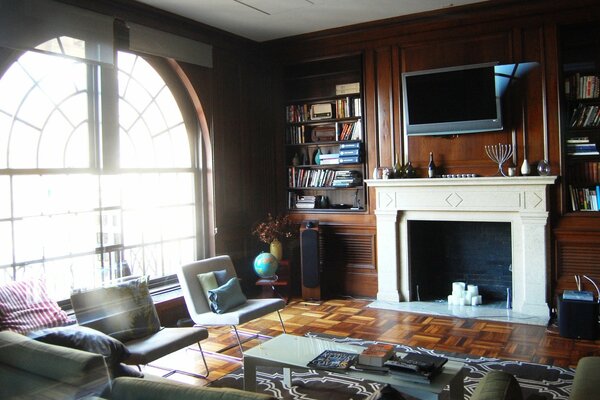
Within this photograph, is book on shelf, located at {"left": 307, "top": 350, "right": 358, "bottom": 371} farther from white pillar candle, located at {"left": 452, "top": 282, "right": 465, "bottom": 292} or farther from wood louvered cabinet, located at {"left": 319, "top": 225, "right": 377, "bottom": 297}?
wood louvered cabinet, located at {"left": 319, "top": 225, "right": 377, "bottom": 297}

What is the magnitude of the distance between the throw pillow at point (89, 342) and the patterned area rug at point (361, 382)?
0.88m

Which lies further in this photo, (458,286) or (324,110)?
(324,110)

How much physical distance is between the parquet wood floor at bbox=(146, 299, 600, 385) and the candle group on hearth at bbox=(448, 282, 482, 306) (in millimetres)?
453

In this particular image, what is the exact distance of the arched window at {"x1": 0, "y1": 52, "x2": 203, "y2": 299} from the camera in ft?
12.6

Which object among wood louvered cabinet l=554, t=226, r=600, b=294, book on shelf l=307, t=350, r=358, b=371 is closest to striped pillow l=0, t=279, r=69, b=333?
book on shelf l=307, t=350, r=358, b=371

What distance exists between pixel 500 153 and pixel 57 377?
14.3 feet

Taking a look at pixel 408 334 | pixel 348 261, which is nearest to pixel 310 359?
pixel 408 334

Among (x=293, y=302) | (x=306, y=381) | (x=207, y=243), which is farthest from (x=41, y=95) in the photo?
(x=293, y=302)

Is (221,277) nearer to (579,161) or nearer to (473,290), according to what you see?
(473,290)

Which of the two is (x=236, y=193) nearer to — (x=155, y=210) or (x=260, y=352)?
(x=155, y=210)

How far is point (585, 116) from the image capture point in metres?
4.92

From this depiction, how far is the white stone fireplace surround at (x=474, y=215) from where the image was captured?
16.2 feet

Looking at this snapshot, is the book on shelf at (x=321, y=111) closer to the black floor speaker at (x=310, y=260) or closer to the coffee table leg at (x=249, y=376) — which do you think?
the black floor speaker at (x=310, y=260)

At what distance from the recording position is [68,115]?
4.20 m
